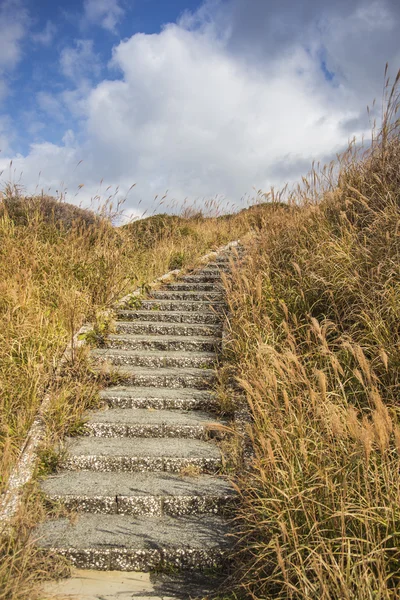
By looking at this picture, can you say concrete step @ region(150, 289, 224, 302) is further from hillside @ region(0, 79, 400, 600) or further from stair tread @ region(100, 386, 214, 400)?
stair tread @ region(100, 386, 214, 400)

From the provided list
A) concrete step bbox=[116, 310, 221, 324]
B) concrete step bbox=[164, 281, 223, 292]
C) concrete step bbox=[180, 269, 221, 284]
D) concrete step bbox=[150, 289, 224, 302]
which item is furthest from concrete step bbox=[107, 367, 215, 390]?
concrete step bbox=[180, 269, 221, 284]

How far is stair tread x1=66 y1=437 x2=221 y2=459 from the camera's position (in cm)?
449

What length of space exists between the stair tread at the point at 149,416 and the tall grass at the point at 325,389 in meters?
0.50

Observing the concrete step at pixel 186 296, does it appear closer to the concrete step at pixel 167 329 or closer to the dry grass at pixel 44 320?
the dry grass at pixel 44 320

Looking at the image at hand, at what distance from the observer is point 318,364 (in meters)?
4.89

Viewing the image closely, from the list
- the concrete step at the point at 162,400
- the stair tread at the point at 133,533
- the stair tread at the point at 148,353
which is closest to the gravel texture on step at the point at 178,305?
the stair tread at the point at 148,353

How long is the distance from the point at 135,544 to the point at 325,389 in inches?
73.7

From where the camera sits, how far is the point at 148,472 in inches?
175

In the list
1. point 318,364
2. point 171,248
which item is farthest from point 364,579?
point 171,248

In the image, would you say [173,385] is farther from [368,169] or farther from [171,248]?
[171,248]

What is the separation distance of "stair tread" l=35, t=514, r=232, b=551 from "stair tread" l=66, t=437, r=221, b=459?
2.01ft

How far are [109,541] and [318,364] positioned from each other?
2406 millimetres

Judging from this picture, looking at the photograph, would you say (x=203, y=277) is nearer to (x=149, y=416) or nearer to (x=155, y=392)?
(x=155, y=392)

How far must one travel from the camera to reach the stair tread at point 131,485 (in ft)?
13.2
